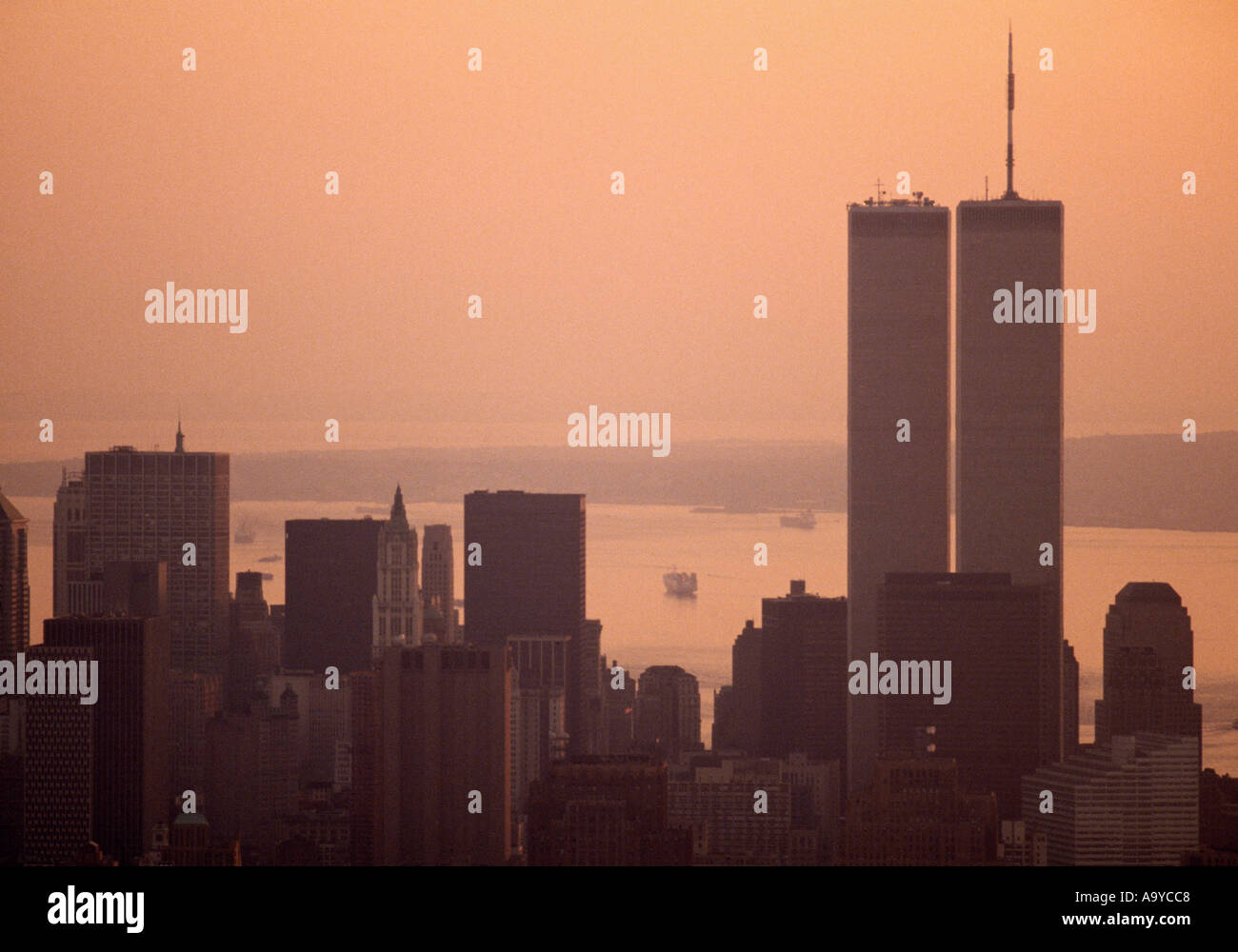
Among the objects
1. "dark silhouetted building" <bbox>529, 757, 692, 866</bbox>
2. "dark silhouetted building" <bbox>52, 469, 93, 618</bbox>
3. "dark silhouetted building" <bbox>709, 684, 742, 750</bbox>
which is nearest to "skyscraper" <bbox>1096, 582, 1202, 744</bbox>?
"dark silhouetted building" <bbox>709, 684, 742, 750</bbox>

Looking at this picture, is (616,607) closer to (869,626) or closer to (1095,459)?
(869,626)

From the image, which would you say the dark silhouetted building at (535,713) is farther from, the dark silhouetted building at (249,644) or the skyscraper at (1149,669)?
the skyscraper at (1149,669)

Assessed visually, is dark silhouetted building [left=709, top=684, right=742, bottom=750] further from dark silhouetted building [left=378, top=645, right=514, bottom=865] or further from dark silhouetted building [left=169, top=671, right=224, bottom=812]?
dark silhouetted building [left=169, top=671, right=224, bottom=812]

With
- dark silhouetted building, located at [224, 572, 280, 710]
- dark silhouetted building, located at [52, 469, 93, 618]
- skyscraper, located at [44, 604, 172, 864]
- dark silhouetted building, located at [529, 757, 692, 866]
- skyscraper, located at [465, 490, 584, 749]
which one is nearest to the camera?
dark silhouetted building, located at [529, 757, 692, 866]

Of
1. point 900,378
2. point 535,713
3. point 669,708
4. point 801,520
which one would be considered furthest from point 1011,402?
point 535,713

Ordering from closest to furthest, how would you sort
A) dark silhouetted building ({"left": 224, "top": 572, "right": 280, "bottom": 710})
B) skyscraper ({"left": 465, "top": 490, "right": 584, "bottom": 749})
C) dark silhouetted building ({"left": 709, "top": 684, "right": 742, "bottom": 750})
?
dark silhouetted building ({"left": 709, "top": 684, "right": 742, "bottom": 750})
dark silhouetted building ({"left": 224, "top": 572, "right": 280, "bottom": 710})
skyscraper ({"left": 465, "top": 490, "right": 584, "bottom": 749})

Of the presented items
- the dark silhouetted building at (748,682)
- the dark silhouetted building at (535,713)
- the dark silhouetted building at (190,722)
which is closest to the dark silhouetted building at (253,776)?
the dark silhouetted building at (190,722)
